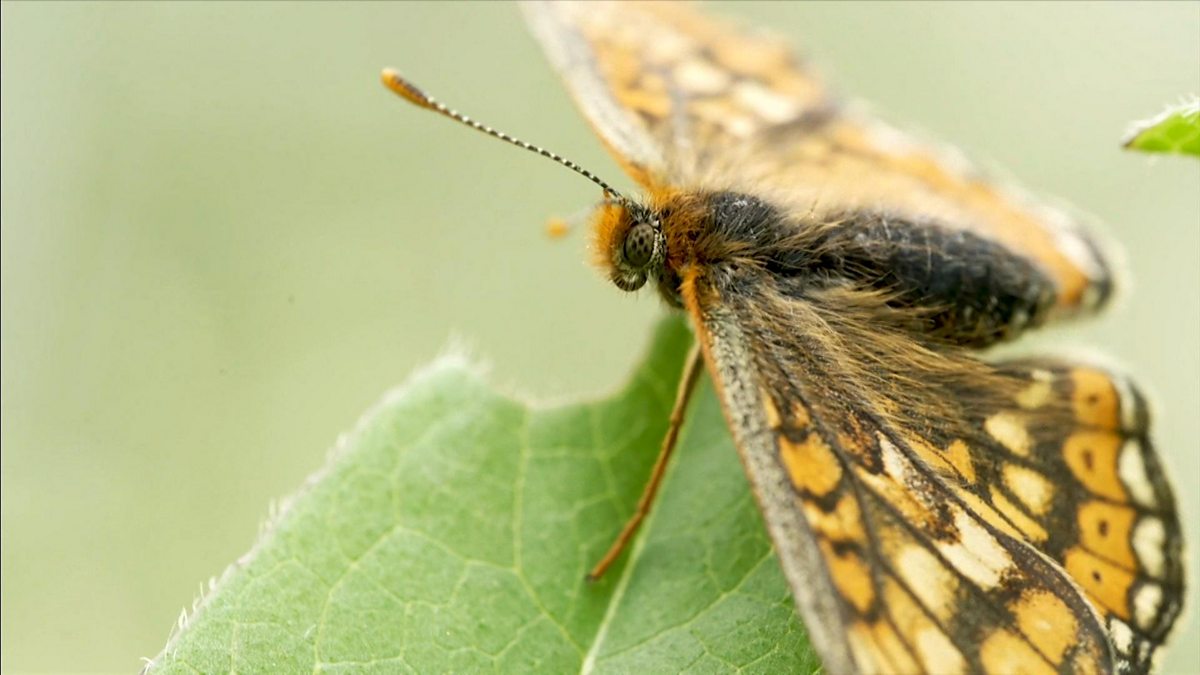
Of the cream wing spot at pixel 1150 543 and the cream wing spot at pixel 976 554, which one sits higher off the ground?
the cream wing spot at pixel 976 554

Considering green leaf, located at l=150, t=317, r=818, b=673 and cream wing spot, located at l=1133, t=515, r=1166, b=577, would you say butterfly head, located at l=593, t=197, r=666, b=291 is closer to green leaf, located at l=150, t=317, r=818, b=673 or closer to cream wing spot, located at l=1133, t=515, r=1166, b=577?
green leaf, located at l=150, t=317, r=818, b=673

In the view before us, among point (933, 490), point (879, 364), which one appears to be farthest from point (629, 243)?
point (933, 490)

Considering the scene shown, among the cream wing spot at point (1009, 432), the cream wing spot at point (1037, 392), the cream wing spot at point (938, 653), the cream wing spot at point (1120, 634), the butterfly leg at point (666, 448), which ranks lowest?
the cream wing spot at point (1120, 634)

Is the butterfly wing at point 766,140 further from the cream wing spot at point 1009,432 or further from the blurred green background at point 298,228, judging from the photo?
the blurred green background at point 298,228

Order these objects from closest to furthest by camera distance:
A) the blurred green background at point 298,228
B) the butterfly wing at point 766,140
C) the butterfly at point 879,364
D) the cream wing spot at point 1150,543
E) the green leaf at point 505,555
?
the butterfly at point 879,364 < the green leaf at point 505,555 < the cream wing spot at point 1150,543 < the butterfly wing at point 766,140 < the blurred green background at point 298,228

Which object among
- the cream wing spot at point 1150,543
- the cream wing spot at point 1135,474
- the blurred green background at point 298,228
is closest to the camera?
the cream wing spot at point 1150,543

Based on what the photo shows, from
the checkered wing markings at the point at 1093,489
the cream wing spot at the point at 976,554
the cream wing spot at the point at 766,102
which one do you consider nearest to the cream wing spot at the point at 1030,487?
the checkered wing markings at the point at 1093,489

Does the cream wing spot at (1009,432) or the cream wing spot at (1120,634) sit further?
the cream wing spot at (1009,432)
